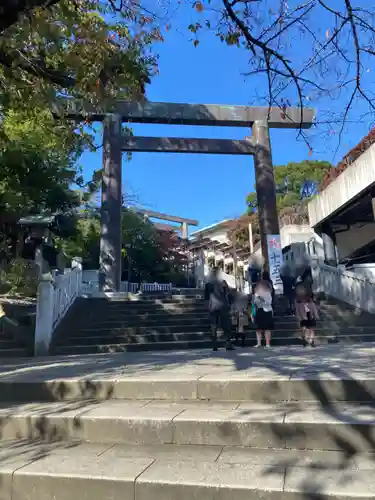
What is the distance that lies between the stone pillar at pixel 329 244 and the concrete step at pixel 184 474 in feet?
38.8

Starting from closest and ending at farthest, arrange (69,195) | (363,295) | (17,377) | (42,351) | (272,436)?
(272,436), (17,377), (42,351), (363,295), (69,195)

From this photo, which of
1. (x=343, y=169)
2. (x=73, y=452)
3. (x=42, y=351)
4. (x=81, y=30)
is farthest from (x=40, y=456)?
(x=343, y=169)

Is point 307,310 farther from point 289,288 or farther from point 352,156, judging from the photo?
point 352,156

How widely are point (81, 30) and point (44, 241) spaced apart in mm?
6170

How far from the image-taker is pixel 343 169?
12.6 meters

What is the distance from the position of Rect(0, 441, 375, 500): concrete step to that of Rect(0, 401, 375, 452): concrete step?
80mm

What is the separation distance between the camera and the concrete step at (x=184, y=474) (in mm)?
2361

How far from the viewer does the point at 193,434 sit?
3150mm

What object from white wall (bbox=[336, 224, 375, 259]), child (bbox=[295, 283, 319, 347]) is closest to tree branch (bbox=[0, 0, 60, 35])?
child (bbox=[295, 283, 319, 347])

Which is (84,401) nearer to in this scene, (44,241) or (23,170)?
(44,241)

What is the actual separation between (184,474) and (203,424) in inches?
22.7

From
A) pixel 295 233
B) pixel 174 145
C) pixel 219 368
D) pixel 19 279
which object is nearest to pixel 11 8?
pixel 219 368

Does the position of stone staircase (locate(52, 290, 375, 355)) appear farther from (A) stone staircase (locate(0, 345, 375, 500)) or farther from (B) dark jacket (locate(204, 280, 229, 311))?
(A) stone staircase (locate(0, 345, 375, 500))

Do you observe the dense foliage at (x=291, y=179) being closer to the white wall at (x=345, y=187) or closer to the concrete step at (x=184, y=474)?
the white wall at (x=345, y=187)
